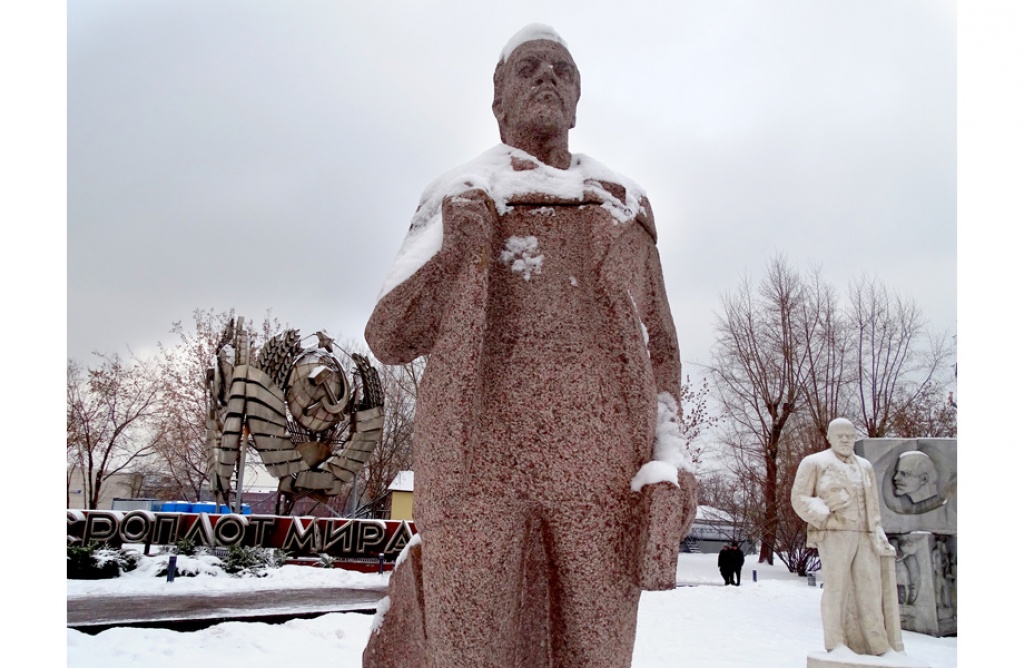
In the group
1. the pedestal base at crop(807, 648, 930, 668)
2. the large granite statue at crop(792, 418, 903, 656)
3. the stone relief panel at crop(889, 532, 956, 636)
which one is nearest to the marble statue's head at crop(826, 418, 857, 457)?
the large granite statue at crop(792, 418, 903, 656)

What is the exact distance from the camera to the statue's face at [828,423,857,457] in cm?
924

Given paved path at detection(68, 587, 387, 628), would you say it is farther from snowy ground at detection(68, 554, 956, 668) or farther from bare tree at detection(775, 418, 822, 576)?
bare tree at detection(775, 418, 822, 576)

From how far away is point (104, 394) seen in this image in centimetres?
2872

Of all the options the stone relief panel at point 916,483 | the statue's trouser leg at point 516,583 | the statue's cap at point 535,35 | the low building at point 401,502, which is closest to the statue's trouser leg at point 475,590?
the statue's trouser leg at point 516,583

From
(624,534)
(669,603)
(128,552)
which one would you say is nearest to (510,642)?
(624,534)

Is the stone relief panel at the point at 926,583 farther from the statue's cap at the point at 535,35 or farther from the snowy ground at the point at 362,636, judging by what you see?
the statue's cap at the point at 535,35

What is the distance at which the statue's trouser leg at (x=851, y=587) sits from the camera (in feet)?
28.4

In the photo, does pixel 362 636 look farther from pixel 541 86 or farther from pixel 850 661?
pixel 541 86

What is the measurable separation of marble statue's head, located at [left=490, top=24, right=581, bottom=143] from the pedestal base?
7286mm

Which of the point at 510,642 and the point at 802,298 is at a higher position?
the point at 802,298

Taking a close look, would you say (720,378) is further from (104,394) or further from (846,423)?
(104,394)

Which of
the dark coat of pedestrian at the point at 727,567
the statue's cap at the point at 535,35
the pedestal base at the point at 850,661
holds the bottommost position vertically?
the dark coat of pedestrian at the point at 727,567

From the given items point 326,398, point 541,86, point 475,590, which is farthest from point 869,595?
point 326,398

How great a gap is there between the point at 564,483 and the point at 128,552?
44.5 feet
